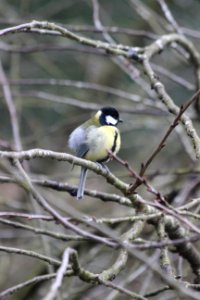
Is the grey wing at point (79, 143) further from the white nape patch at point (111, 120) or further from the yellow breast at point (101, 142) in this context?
the white nape patch at point (111, 120)

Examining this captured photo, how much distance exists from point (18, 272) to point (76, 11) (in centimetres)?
374

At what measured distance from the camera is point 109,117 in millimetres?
3441

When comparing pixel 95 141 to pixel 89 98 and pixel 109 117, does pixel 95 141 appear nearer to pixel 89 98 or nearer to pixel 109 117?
pixel 109 117

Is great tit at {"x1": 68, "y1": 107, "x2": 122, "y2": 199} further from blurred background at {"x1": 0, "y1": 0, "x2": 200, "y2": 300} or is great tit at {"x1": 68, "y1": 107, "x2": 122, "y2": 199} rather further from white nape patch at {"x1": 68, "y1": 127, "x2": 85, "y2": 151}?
blurred background at {"x1": 0, "y1": 0, "x2": 200, "y2": 300}

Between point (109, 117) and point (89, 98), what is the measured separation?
95.4 inches

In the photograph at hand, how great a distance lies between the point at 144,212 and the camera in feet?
7.91

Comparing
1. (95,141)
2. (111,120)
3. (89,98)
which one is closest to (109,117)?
(111,120)

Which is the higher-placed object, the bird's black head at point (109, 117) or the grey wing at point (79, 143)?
the bird's black head at point (109, 117)

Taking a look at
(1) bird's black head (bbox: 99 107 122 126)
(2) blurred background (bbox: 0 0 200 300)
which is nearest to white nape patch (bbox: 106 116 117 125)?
(1) bird's black head (bbox: 99 107 122 126)

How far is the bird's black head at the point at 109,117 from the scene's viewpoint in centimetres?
343

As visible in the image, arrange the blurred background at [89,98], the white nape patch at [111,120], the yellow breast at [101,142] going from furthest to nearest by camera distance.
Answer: the blurred background at [89,98]
the white nape patch at [111,120]
the yellow breast at [101,142]

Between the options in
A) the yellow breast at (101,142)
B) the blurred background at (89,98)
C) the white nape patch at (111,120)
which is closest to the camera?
the yellow breast at (101,142)

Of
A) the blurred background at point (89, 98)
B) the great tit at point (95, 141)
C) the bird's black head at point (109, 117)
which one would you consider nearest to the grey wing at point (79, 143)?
the great tit at point (95, 141)

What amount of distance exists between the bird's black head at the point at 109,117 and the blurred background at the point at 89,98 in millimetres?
237
